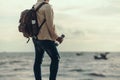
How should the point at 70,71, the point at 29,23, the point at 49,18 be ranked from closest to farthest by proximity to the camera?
the point at 49,18, the point at 29,23, the point at 70,71

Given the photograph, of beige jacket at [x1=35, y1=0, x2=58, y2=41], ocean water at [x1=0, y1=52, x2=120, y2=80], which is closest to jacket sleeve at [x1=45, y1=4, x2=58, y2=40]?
beige jacket at [x1=35, y1=0, x2=58, y2=41]

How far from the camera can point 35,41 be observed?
764cm

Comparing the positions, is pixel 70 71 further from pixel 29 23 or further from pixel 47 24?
pixel 47 24

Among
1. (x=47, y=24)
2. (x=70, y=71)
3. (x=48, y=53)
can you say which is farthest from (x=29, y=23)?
(x=70, y=71)

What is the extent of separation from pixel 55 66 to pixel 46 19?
2.89 feet

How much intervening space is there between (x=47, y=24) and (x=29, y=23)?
0.35 m

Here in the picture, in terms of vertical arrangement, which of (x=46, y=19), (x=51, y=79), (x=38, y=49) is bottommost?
(x=51, y=79)

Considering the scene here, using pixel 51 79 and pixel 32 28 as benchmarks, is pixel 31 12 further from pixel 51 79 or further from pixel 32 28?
pixel 51 79

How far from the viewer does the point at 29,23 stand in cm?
755

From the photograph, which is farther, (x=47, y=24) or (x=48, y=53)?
(x=48, y=53)

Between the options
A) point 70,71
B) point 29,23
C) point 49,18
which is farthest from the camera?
point 70,71

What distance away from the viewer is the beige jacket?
7379mm

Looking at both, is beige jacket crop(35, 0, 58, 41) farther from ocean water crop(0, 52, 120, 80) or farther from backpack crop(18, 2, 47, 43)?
ocean water crop(0, 52, 120, 80)

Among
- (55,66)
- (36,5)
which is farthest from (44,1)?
(55,66)
